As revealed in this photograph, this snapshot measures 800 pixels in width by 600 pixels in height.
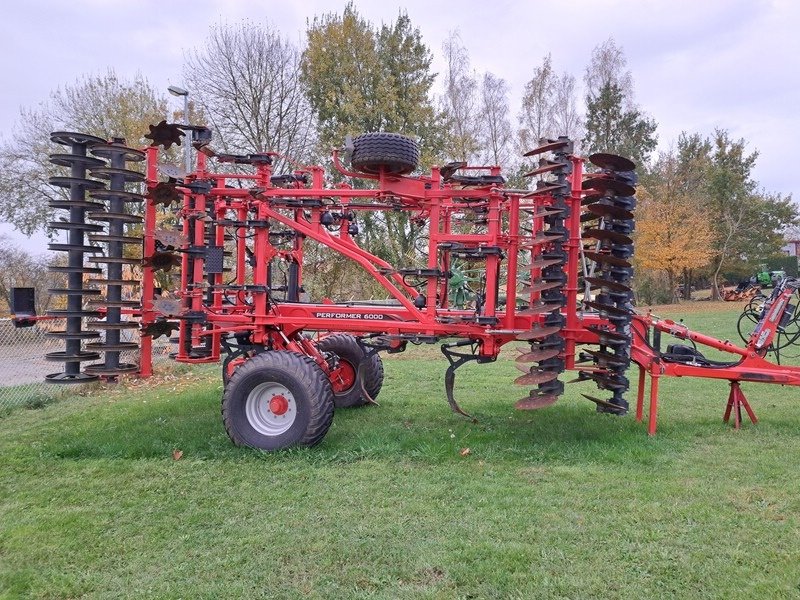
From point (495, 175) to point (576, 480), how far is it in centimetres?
286

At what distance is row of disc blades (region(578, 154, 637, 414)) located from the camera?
5512mm

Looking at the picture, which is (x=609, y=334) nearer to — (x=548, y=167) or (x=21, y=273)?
(x=548, y=167)

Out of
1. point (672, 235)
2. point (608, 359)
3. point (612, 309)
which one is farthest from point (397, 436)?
point (672, 235)

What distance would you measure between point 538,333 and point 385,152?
209cm

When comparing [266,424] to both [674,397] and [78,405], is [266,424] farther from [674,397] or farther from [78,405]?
[674,397]

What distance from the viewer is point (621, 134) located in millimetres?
33875


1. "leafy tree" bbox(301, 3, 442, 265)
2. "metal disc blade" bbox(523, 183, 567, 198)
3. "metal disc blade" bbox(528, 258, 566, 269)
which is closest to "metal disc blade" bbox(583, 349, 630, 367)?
"metal disc blade" bbox(528, 258, 566, 269)

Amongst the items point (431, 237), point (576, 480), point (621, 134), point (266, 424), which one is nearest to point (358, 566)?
point (576, 480)

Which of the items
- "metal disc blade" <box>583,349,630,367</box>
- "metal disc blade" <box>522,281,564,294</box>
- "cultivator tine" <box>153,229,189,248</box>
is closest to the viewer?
"metal disc blade" <box>522,281,564,294</box>

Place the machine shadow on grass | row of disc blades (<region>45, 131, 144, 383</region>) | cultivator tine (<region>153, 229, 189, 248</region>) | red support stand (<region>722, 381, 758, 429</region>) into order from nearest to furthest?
the machine shadow on grass < row of disc blades (<region>45, 131, 144, 383</region>) < cultivator tine (<region>153, 229, 189, 248</region>) < red support stand (<region>722, 381, 758, 429</region>)

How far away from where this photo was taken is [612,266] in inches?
225

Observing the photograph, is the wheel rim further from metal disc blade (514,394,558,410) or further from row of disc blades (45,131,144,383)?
metal disc blade (514,394,558,410)

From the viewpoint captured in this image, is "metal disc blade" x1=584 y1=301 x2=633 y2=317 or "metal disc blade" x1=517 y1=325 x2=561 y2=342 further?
"metal disc blade" x1=584 y1=301 x2=633 y2=317

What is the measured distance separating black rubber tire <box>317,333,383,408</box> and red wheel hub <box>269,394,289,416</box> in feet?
6.04
